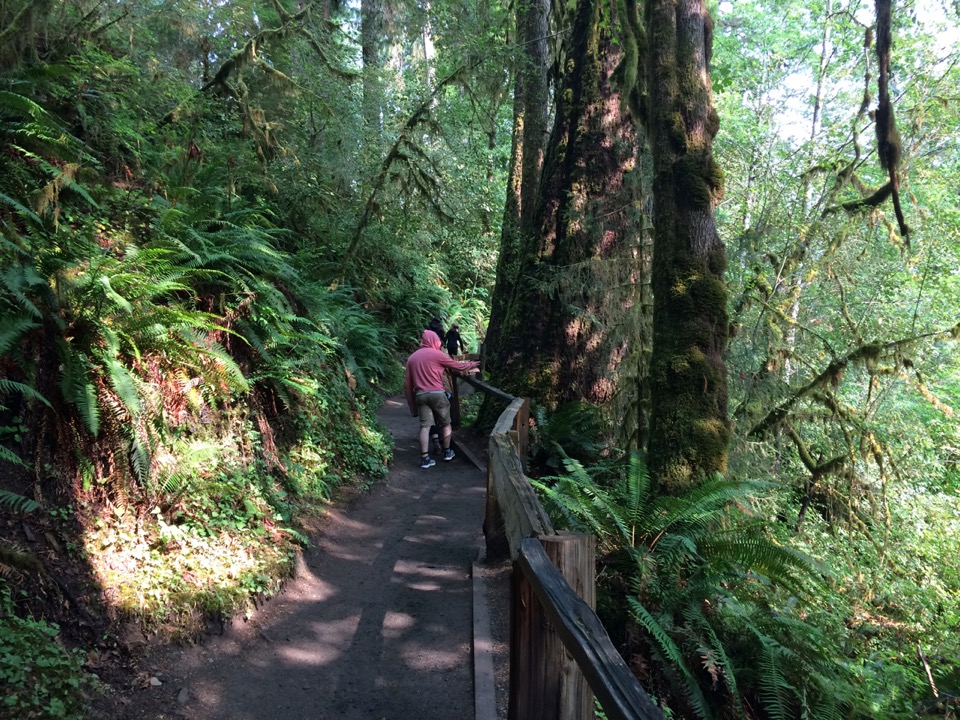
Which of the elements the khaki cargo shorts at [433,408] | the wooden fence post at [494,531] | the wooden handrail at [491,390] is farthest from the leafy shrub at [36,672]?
the khaki cargo shorts at [433,408]

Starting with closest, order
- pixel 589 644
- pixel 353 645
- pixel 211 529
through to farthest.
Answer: pixel 589 644 < pixel 353 645 < pixel 211 529

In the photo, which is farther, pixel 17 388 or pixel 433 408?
pixel 433 408

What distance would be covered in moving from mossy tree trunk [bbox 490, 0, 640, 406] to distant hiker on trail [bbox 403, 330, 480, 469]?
1.34m

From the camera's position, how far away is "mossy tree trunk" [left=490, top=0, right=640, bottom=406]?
982 cm

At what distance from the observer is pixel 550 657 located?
280 centimetres

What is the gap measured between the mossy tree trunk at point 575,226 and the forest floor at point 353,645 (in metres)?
3.45

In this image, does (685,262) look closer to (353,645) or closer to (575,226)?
(353,645)

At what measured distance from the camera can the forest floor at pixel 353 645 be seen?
3.94m

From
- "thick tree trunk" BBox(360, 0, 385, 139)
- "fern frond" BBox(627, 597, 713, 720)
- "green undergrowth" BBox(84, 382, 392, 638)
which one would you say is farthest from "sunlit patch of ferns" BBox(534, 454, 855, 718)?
"thick tree trunk" BBox(360, 0, 385, 139)

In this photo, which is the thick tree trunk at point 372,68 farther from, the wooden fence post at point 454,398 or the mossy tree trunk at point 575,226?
the wooden fence post at point 454,398

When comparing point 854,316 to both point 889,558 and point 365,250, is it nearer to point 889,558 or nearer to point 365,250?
point 889,558

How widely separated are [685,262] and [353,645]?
14.2 ft

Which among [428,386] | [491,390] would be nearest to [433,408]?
[428,386]

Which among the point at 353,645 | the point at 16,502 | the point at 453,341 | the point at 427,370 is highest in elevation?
the point at 453,341
